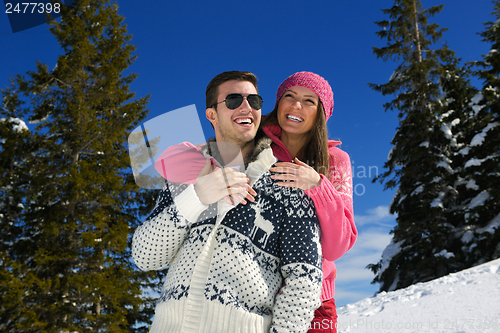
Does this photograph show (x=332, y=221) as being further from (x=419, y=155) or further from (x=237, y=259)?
(x=419, y=155)

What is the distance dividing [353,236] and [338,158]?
72cm

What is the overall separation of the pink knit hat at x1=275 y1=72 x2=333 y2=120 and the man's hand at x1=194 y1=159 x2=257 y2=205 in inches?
51.2

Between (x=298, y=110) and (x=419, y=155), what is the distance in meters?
12.7

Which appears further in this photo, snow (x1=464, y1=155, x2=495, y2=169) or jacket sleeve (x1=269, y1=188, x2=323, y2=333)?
snow (x1=464, y1=155, x2=495, y2=169)

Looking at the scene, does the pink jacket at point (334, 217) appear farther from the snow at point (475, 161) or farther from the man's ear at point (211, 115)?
the snow at point (475, 161)

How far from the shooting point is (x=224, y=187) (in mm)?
1813

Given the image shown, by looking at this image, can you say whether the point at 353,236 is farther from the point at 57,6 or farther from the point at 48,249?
the point at 57,6

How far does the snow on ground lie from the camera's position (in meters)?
4.45

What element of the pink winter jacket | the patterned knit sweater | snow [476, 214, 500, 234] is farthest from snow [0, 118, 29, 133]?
snow [476, 214, 500, 234]

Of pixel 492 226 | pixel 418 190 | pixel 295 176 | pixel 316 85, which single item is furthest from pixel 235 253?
pixel 418 190

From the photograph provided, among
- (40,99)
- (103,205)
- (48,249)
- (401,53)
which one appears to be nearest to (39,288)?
(48,249)

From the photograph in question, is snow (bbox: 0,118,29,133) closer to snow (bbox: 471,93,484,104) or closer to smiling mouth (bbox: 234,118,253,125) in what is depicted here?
smiling mouth (bbox: 234,118,253,125)

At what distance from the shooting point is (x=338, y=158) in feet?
9.05

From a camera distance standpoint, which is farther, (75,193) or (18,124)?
(18,124)
